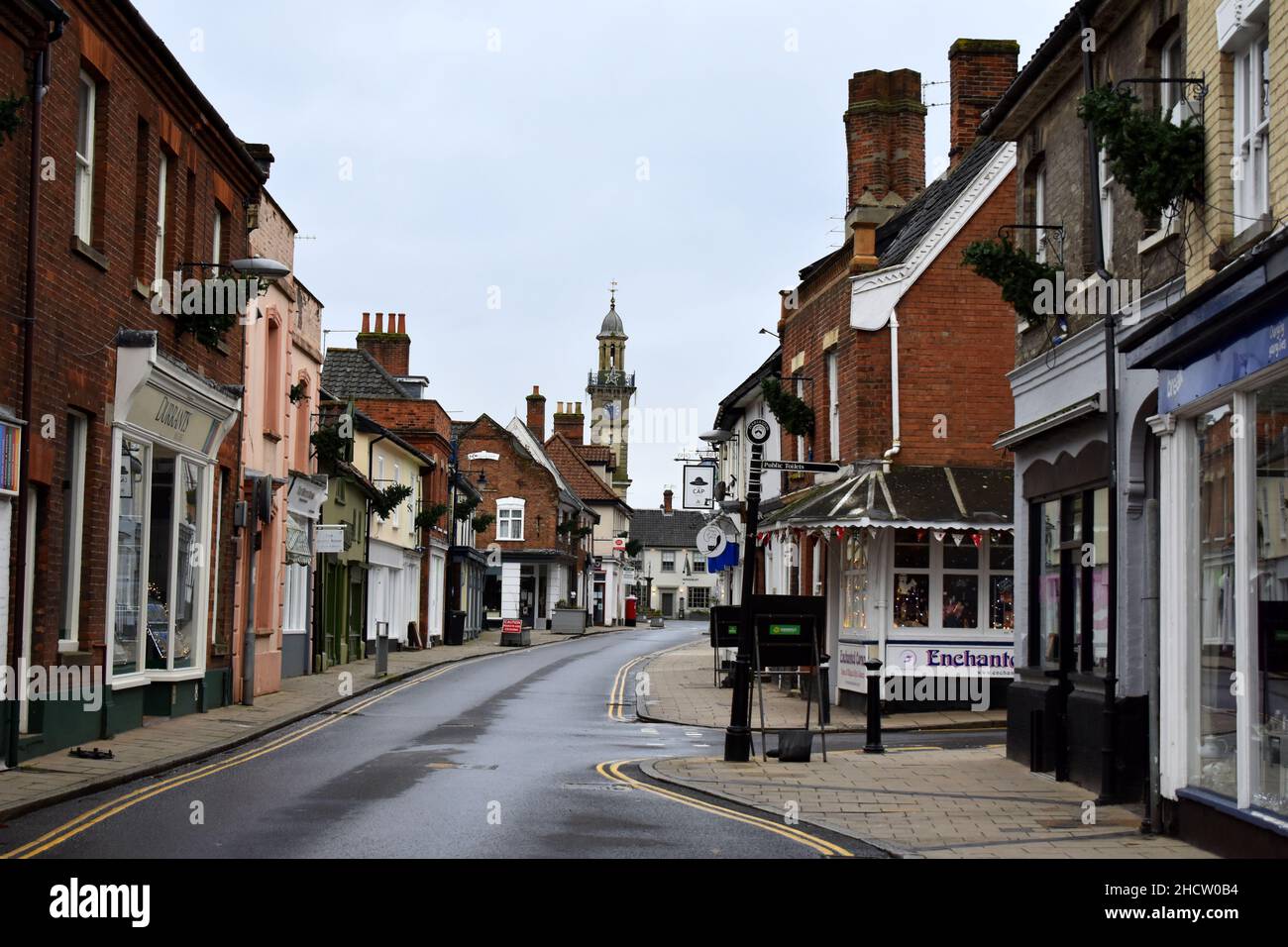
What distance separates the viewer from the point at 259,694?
85.5 feet

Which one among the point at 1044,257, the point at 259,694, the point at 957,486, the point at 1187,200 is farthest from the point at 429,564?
the point at 1187,200

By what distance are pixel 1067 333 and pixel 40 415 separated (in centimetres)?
1057

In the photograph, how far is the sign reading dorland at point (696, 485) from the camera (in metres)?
33.0

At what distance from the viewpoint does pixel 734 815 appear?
1302cm

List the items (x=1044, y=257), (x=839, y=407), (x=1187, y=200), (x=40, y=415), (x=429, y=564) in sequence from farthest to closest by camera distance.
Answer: (x=429, y=564), (x=839, y=407), (x=1044, y=257), (x=40, y=415), (x=1187, y=200)

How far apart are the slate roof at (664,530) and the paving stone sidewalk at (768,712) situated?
9479cm

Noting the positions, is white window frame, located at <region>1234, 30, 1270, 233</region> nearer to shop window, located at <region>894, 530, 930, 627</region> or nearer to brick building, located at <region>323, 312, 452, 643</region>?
shop window, located at <region>894, 530, 930, 627</region>

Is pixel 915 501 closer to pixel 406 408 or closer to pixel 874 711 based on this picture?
pixel 874 711

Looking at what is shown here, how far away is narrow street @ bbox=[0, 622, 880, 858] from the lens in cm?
1066

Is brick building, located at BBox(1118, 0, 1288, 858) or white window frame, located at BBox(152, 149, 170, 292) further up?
white window frame, located at BBox(152, 149, 170, 292)

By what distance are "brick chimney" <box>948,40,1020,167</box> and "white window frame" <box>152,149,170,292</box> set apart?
49.4 ft

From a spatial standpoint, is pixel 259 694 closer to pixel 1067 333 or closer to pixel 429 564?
pixel 1067 333

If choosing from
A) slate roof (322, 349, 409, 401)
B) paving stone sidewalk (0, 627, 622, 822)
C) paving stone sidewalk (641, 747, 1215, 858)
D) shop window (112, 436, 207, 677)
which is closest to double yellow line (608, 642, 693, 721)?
paving stone sidewalk (0, 627, 622, 822)

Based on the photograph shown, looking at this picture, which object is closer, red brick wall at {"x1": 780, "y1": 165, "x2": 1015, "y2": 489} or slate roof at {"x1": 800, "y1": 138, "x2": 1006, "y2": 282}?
red brick wall at {"x1": 780, "y1": 165, "x2": 1015, "y2": 489}
